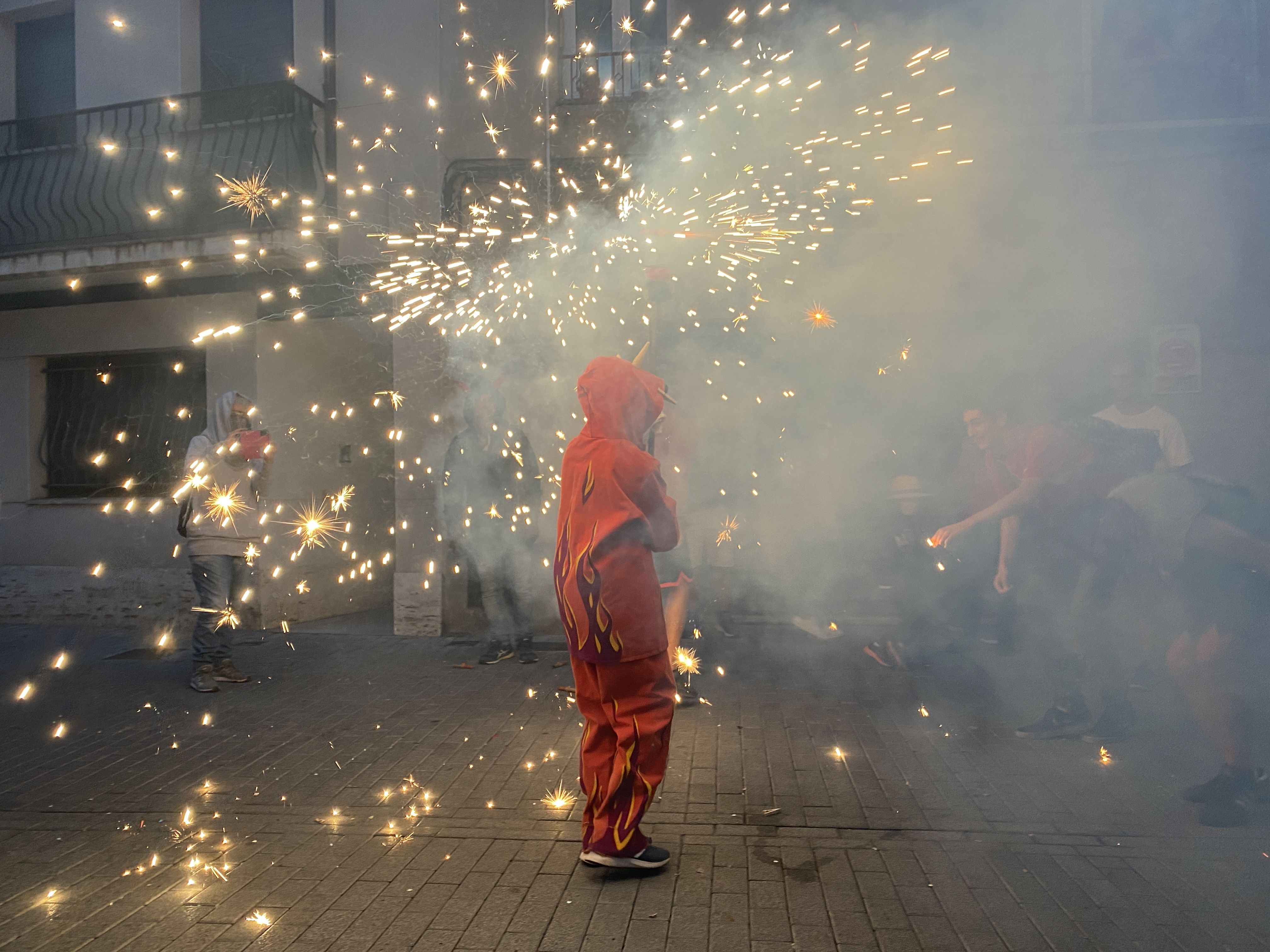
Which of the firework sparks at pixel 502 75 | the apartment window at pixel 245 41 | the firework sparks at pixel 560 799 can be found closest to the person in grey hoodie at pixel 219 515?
the firework sparks at pixel 560 799

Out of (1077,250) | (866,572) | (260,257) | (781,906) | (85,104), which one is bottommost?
(781,906)

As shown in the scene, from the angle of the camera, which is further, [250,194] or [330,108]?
[250,194]

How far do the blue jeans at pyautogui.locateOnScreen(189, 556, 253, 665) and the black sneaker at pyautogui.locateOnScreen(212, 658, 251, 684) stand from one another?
0.03m

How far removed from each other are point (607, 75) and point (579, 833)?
235 inches

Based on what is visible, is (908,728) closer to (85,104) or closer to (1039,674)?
(1039,674)

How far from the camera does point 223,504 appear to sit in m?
5.59

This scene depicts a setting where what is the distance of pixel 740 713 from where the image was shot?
15.4ft

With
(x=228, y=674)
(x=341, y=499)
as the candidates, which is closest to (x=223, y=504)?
(x=228, y=674)

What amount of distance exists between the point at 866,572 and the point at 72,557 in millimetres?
7328

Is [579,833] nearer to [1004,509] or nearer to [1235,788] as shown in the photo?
[1235,788]

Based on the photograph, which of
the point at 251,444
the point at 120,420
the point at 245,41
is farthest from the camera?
the point at 120,420

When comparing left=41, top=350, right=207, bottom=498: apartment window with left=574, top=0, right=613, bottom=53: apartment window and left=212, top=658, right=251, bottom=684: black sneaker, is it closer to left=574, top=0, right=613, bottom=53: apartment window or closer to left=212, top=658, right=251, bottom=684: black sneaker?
left=212, top=658, right=251, bottom=684: black sneaker

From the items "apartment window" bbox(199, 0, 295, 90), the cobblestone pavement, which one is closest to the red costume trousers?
the cobblestone pavement

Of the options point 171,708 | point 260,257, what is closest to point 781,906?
point 171,708
